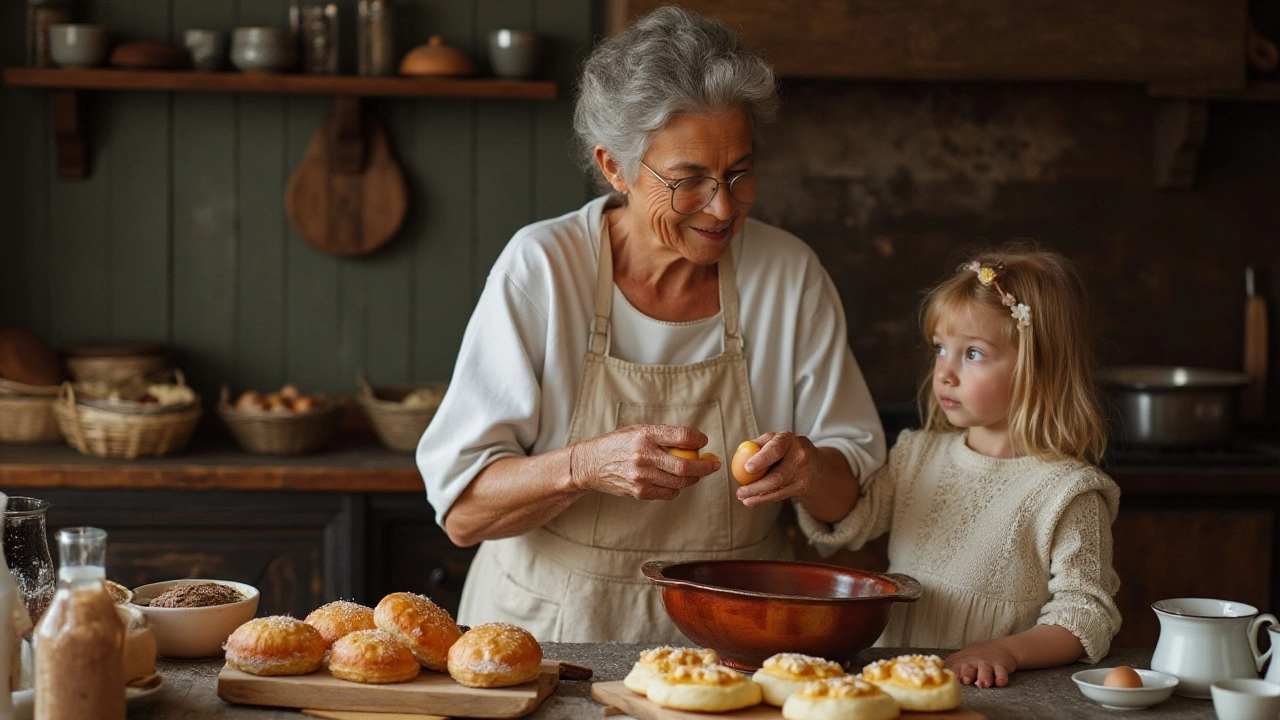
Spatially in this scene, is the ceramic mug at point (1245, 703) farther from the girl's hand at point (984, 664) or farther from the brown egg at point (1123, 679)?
the girl's hand at point (984, 664)

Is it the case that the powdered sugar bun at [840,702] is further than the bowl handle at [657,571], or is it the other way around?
the bowl handle at [657,571]

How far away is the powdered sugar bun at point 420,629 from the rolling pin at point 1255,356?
3.10 m

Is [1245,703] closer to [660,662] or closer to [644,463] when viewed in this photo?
[660,662]

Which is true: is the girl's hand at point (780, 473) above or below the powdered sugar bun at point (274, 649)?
above

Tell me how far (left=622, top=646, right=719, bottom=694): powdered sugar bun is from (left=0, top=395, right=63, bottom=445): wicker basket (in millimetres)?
2430

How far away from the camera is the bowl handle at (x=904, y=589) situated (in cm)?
166

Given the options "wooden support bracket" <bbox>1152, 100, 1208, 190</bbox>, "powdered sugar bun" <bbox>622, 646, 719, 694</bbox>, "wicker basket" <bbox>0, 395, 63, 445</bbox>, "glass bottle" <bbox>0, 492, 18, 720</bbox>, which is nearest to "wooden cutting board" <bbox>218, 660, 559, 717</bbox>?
"powdered sugar bun" <bbox>622, 646, 719, 694</bbox>

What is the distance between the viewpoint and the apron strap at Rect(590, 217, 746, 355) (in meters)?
2.28

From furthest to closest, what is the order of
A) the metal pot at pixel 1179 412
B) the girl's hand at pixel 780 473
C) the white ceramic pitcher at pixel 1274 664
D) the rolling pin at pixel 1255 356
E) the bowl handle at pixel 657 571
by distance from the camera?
the rolling pin at pixel 1255 356
the metal pot at pixel 1179 412
the girl's hand at pixel 780 473
the bowl handle at pixel 657 571
the white ceramic pitcher at pixel 1274 664

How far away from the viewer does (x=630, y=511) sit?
2250 millimetres

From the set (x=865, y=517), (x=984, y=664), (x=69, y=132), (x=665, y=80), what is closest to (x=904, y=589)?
(x=984, y=664)

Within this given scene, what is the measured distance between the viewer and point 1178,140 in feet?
12.4

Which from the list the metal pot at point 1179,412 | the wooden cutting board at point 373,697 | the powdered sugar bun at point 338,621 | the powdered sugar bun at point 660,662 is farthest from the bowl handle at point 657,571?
the metal pot at point 1179,412

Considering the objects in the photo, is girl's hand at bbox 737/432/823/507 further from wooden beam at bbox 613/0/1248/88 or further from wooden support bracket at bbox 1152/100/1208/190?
wooden support bracket at bbox 1152/100/1208/190
